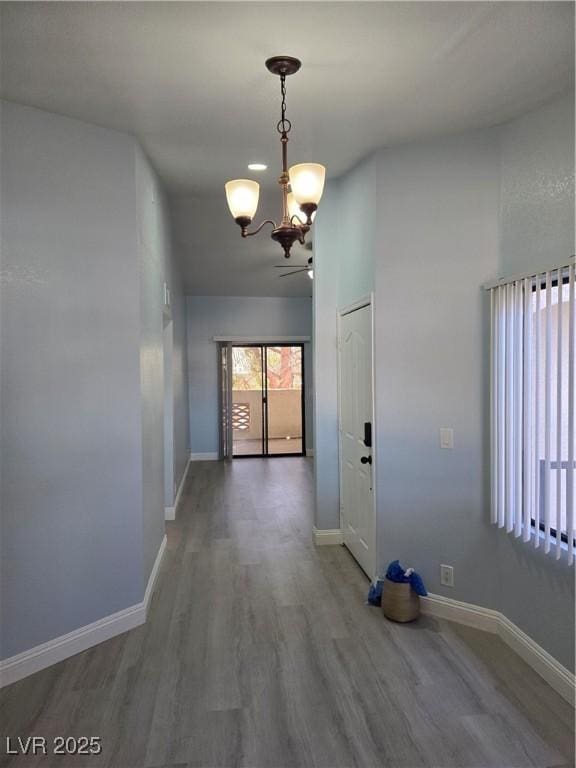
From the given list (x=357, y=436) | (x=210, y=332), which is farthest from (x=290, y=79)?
(x=210, y=332)

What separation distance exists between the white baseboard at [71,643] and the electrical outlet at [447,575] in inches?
70.2

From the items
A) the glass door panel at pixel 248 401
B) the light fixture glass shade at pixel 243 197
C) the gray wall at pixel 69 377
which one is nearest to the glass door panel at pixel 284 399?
the glass door panel at pixel 248 401

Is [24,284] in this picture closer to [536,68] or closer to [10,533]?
[10,533]

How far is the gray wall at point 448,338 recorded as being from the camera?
2996 mm

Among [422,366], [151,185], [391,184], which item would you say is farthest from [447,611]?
[151,185]

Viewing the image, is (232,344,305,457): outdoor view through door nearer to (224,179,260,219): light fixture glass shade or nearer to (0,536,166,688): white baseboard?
(0,536,166,688): white baseboard

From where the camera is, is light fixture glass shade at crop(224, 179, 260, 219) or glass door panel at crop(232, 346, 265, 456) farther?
glass door panel at crop(232, 346, 265, 456)

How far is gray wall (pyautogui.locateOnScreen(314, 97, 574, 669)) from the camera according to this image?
300cm

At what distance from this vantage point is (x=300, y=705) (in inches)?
96.7

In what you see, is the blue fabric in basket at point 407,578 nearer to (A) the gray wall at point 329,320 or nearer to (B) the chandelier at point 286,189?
(A) the gray wall at point 329,320

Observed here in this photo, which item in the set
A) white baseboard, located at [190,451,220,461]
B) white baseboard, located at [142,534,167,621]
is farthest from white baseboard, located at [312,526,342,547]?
white baseboard, located at [190,451,220,461]

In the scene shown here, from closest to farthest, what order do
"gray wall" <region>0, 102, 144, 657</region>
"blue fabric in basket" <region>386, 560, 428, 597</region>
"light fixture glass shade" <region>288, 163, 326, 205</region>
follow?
"light fixture glass shade" <region>288, 163, 326, 205</region> < "gray wall" <region>0, 102, 144, 657</region> < "blue fabric in basket" <region>386, 560, 428, 597</region>

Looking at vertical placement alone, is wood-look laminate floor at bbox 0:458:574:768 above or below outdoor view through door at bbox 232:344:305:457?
below

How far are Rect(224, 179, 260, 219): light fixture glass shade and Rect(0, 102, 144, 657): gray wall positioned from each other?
0.90 m
